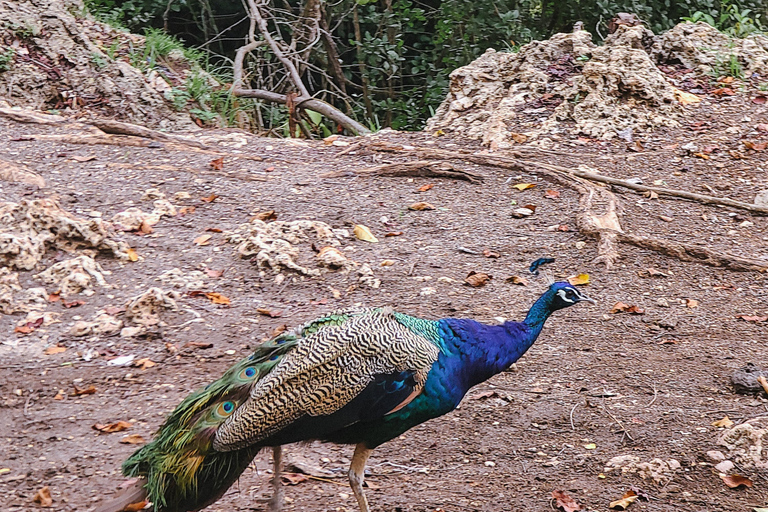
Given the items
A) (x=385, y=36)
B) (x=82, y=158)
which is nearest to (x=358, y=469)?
(x=82, y=158)

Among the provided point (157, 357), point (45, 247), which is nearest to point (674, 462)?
point (157, 357)

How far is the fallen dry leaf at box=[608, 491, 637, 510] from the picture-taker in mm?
3152

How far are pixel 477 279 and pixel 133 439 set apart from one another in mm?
2271

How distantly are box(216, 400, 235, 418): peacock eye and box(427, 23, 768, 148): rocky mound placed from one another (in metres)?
4.41

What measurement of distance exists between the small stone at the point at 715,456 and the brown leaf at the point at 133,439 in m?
2.42

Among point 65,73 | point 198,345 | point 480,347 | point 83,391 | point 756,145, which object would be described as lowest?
point 83,391

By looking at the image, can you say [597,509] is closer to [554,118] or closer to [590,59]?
[554,118]

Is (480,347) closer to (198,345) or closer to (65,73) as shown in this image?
(198,345)

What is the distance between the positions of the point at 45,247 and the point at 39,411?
4.44 ft

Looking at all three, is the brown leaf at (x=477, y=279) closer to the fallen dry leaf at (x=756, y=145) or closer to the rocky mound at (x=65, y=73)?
the fallen dry leaf at (x=756, y=145)

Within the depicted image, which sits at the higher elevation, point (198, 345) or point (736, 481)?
point (736, 481)

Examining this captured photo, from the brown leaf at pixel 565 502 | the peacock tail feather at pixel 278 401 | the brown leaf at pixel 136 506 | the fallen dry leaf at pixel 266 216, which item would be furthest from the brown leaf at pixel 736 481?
the fallen dry leaf at pixel 266 216

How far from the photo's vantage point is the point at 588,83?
701 centimetres

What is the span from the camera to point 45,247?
486 centimetres
